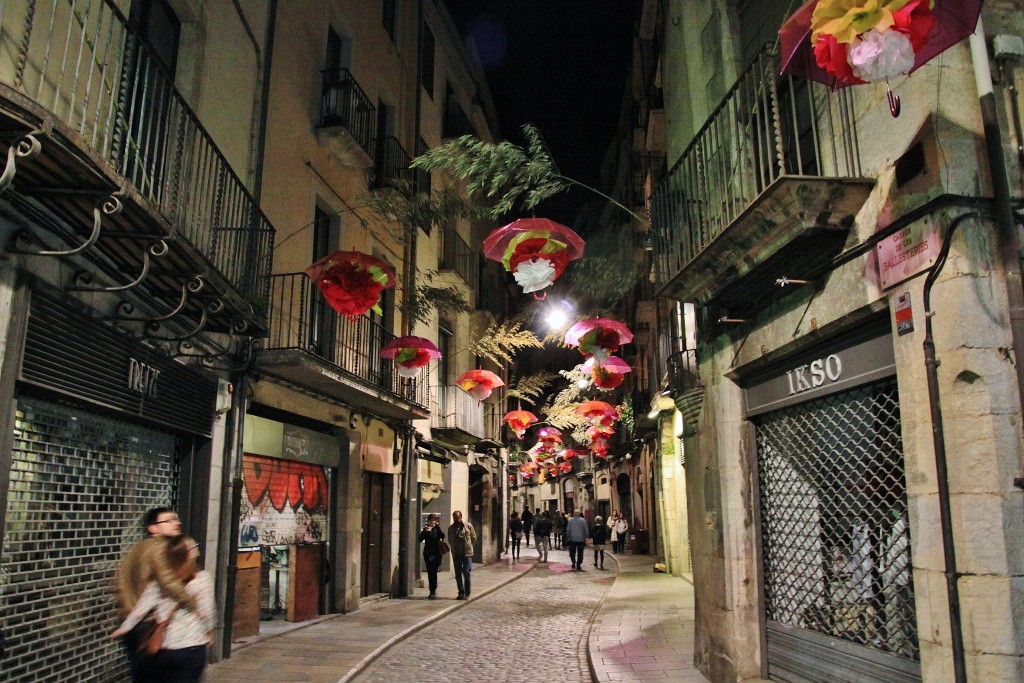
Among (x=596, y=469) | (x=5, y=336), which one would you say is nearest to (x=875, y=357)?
(x=5, y=336)

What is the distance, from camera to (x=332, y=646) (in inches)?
365

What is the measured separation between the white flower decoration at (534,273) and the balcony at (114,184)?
287 centimetres

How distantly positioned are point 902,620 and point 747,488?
7.29ft

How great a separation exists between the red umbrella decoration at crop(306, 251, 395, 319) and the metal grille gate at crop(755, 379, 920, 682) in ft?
14.6

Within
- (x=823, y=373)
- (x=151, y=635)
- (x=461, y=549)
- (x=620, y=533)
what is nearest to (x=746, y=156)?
(x=823, y=373)

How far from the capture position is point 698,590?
7840 mm

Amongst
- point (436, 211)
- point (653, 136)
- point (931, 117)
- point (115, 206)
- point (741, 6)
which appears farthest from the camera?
point (653, 136)

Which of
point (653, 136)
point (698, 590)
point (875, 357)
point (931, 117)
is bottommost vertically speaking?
point (698, 590)

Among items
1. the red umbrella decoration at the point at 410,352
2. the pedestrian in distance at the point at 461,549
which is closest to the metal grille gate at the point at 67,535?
the red umbrella decoration at the point at 410,352

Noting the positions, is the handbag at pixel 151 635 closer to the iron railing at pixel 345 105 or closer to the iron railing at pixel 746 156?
the iron railing at pixel 746 156

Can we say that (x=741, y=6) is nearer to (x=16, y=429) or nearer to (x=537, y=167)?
(x=537, y=167)

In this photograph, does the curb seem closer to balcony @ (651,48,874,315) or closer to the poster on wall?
the poster on wall

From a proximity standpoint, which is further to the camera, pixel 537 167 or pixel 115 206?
pixel 537 167

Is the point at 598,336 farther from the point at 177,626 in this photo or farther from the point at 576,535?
the point at 576,535
